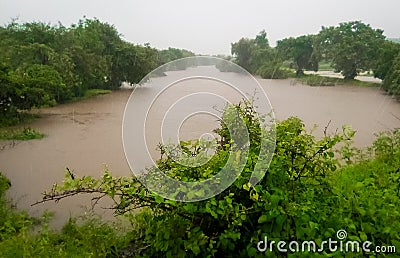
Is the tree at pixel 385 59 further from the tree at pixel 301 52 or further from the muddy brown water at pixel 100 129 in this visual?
the tree at pixel 301 52

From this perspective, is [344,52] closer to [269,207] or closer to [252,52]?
[252,52]

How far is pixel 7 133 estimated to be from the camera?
455 cm

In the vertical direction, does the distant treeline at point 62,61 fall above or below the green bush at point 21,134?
above

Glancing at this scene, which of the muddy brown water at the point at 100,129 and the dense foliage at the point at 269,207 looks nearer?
the dense foliage at the point at 269,207

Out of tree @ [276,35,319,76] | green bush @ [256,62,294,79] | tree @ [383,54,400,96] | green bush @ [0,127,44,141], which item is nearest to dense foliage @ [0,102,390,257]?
green bush @ [0,127,44,141]

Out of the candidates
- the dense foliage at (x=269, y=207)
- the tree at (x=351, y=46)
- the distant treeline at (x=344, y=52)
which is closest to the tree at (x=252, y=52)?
the distant treeline at (x=344, y=52)

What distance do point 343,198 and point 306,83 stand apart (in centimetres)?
667

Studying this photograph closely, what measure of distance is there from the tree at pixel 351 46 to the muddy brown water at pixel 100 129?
569 millimetres

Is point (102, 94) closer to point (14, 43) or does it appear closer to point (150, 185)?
point (14, 43)

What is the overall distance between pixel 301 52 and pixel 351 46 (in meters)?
1.06

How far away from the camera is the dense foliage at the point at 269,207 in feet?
3.02

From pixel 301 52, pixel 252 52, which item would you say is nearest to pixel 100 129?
pixel 252 52

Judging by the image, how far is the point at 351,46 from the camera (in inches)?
291

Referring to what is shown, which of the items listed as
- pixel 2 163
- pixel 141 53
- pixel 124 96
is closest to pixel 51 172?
pixel 2 163
